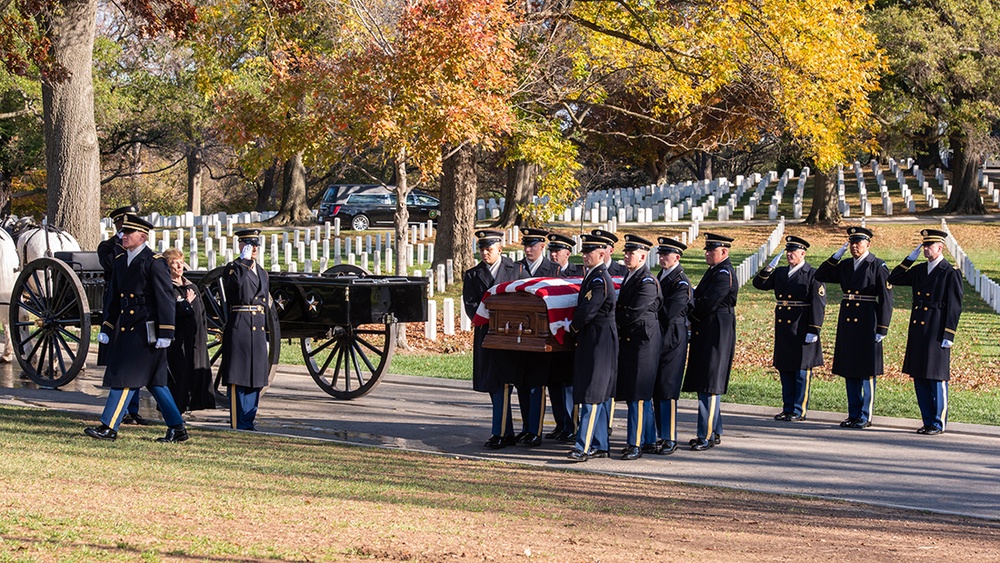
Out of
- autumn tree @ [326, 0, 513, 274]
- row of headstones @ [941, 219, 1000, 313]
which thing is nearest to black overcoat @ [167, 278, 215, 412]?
autumn tree @ [326, 0, 513, 274]

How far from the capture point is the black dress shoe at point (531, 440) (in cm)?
1014

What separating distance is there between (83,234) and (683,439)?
11314 millimetres

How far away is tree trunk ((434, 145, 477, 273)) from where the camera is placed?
22.6 meters

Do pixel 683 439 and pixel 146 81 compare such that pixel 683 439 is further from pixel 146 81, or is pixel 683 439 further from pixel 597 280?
pixel 146 81

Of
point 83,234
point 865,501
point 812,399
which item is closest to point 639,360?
point 865,501

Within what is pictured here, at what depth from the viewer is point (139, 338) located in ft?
30.7

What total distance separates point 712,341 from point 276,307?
4.43 m

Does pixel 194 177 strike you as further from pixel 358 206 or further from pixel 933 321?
pixel 933 321

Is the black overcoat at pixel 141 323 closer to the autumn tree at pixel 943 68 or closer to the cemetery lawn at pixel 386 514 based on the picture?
the cemetery lawn at pixel 386 514

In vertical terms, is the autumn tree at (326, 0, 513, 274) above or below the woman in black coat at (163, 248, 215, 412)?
above

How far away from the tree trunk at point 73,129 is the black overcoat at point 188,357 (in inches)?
326

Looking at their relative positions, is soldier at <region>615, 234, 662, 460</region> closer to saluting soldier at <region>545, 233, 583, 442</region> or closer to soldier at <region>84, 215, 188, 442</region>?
saluting soldier at <region>545, 233, 583, 442</region>

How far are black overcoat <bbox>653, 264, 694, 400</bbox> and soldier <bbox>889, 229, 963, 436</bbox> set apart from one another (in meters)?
2.63

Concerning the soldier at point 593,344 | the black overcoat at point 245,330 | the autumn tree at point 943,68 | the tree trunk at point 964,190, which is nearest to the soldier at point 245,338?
the black overcoat at point 245,330
